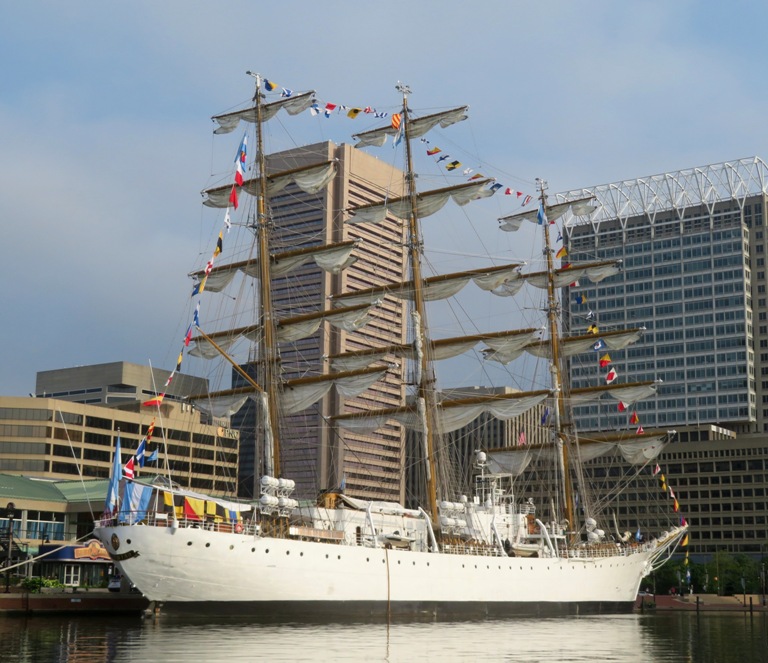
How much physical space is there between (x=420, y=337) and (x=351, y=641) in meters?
32.0

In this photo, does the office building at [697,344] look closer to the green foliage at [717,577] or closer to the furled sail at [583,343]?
the green foliage at [717,577]

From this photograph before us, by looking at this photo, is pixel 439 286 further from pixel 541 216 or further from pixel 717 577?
pixel 717 577

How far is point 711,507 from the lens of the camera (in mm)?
153750

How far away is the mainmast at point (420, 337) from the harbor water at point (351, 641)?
12.7 metres

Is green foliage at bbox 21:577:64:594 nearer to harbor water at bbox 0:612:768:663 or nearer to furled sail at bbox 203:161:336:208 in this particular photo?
harbor water at bbox 0:612:768:663

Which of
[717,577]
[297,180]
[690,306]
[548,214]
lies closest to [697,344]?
[690,306]

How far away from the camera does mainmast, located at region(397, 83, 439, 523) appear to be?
6769 centimetres

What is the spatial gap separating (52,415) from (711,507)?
96151mm

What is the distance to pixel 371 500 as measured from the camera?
69.6 metres

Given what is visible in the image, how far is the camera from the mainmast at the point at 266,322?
199ft

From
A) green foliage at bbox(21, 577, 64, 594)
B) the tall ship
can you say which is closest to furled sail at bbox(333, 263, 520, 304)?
the tall ship

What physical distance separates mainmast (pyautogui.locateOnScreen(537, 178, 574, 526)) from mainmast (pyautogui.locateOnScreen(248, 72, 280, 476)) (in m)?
25.9

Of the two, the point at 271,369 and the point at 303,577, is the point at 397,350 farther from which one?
the point at 303,577

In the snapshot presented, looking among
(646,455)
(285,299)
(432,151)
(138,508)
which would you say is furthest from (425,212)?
(285,299)
